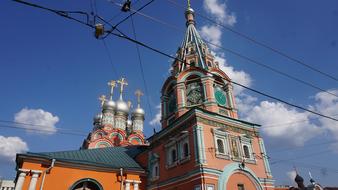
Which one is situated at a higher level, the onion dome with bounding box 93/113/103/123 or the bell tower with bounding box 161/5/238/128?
the onion dome with bounding box 93/113/103/123

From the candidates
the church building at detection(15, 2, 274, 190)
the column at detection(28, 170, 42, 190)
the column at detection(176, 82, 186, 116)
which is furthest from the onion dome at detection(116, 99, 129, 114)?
the column at detection(28, 170, 42, 190)

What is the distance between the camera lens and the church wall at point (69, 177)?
1714cm

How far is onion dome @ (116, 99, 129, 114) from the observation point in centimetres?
4769

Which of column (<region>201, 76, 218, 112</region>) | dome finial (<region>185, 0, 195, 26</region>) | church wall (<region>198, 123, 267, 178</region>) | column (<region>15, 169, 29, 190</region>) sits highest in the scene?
dome finial (<region>185, 0, 195, 26</region>)

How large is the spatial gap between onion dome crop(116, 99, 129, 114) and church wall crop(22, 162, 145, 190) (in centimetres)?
2801

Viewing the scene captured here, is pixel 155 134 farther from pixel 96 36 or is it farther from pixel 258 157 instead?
pixel 96 36

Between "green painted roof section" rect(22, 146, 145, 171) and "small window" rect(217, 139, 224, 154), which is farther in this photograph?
"green painted roof section" rect(22, 146, 145, 171)

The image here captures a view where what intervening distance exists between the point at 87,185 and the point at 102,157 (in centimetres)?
331

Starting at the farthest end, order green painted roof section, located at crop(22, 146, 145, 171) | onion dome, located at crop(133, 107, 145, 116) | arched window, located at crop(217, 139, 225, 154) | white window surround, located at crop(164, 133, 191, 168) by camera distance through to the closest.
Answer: onion dome, located at crop(133, 107, 145, 116) → green painted roof section, located at crop(22, 146, 145, 171) → white window surround, located at crop(164, 133, 191, 168) → arched window, located at crop(217, 139, 225, 154)

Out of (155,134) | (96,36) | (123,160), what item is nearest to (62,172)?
(123,160)

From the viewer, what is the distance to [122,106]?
1906 inches

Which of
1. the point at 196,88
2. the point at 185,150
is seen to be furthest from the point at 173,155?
the point at 196,88

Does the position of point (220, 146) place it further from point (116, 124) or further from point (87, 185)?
point (116, 124)

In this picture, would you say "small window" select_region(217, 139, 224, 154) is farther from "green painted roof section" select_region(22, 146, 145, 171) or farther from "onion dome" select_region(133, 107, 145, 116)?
"onion dome" select_region(133, 107, 145, 116)
